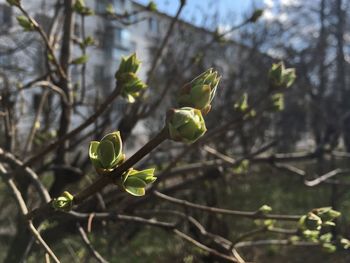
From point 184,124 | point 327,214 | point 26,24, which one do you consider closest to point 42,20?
point 26,24

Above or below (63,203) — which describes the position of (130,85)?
above

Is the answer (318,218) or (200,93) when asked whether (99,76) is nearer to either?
(318,218)

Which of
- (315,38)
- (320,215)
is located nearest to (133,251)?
(320,215)

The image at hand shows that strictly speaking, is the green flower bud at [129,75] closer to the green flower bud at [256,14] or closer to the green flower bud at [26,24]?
the green flower bud at [26,24]

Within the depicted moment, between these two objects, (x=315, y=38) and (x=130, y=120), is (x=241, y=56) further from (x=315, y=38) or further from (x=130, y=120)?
(x=130, y=120)

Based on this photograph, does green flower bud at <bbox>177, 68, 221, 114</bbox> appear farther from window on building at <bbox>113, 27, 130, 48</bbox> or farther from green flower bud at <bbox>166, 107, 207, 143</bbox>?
window on building at <bbox>113, 27, 130, 48</bbox>

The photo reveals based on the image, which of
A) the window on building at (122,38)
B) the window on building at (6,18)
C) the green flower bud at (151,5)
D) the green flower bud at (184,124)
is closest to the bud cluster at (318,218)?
the green flower bud at (184,124)
